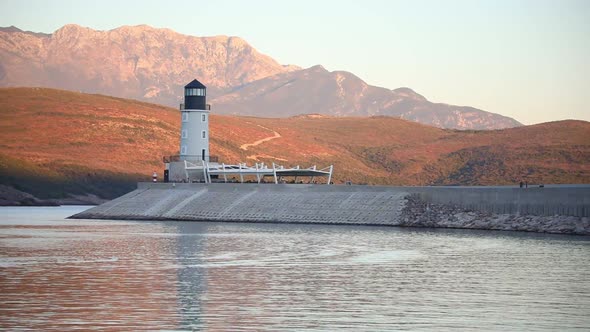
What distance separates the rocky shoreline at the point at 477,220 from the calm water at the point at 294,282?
12.5ft

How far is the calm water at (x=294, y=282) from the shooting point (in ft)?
99.3

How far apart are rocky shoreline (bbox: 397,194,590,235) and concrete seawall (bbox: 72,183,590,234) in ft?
0.20

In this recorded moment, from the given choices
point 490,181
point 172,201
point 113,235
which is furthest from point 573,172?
point 113,235

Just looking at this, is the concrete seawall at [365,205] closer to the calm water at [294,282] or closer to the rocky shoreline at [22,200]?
the calm water at [294,282]

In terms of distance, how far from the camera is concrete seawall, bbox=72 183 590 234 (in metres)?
70.8

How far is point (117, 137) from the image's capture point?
189000 mm

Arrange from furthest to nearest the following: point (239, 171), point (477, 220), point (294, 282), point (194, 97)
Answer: point (194, 97)
point (239, 171)
point (477, 220)
point (294, 282)

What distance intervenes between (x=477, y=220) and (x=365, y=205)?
9590 millimetres

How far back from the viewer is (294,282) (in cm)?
3962

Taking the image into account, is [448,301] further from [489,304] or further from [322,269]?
[322,269]

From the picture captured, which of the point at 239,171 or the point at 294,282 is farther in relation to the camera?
the point at 239,171

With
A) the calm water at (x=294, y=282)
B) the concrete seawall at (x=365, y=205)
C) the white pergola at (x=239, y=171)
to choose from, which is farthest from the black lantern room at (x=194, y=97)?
the calm water at (x=294, y=282)

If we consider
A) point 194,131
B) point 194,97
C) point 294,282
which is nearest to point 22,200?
point 194,131

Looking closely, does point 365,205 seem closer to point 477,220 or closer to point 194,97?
point 477,220
